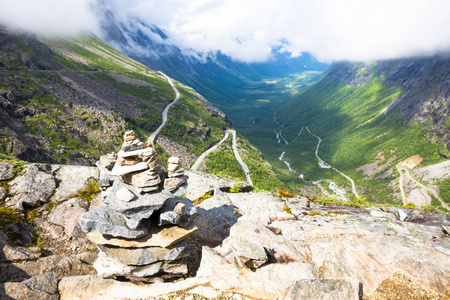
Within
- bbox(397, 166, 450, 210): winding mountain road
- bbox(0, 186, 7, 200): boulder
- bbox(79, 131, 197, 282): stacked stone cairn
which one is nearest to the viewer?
bbox(79, 131, 197, 282): stacked stone cairn

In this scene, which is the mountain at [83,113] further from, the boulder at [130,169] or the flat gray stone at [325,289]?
the flat gray stone at [325,289]

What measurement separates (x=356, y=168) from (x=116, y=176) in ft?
704

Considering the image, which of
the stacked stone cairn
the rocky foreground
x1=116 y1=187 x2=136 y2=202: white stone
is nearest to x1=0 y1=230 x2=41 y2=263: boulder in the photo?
the rocky foreground

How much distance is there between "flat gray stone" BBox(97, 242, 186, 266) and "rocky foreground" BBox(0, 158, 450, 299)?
138 cm

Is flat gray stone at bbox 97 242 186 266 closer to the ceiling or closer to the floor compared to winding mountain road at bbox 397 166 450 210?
closer to the floor

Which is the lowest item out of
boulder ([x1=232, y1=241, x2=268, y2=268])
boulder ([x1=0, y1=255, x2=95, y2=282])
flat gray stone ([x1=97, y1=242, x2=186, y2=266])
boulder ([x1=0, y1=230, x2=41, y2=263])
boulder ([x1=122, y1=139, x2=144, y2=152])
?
boulder ([x1=0, y1=255, x2=95, y2=282])

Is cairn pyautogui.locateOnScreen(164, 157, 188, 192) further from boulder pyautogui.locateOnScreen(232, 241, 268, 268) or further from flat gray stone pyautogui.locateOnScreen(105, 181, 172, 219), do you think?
boulder pyautogui.locateOnScreen(232, 241, 268, 268)

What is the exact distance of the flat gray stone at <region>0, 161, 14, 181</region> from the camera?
1945cm

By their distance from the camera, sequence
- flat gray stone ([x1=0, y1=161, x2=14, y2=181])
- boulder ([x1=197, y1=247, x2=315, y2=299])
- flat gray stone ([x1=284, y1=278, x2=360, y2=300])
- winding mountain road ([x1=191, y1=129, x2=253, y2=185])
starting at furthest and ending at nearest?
1. winding mountain road ([x1=191, y1=129, x2=253, y2=185])
2. flat gray stone ([x1=0, y1=161, x2=14, y2=181])
3. boulder ([x1=197, y1=247, x2=315, y2=299])
4. flat gray stone ([x1=284, y1=278, x2=360, y2=300])

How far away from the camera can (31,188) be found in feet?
63.6

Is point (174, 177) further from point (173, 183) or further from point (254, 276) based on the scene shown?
point (254, 276)

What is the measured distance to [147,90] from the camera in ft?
543

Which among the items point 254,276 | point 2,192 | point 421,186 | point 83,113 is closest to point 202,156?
point 83,113

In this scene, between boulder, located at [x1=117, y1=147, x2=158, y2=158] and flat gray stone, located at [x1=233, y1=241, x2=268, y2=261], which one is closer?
flat gray stone, located at [x1=233, y1=241, x2=268, y2=261]
